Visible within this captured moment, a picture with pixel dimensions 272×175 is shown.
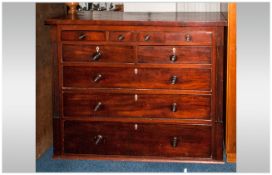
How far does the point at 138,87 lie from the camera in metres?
2.82

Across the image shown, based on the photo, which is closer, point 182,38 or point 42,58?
point 182,38

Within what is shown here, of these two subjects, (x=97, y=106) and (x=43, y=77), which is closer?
(x=97, y=106)

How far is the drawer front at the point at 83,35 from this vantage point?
2.78m

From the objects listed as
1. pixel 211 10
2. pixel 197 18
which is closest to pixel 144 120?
pixel 197 18

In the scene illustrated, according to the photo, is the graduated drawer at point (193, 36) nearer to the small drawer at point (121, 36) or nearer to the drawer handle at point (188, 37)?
the drawer handle at point (188, 37)

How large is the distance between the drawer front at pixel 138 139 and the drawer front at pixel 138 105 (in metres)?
0.07

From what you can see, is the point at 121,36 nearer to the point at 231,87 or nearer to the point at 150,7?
the point at 231,87

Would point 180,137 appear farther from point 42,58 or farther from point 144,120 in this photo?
point 42,58

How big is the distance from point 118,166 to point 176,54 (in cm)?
80

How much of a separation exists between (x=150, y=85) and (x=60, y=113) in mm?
616

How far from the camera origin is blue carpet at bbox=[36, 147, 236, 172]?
2.81 m

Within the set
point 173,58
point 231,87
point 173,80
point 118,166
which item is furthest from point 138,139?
point 231,87

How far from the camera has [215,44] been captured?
107 inches

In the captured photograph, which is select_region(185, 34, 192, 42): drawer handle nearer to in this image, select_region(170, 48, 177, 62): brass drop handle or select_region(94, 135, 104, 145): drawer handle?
select_region(170, 48, 177, 62): brass drop handle
